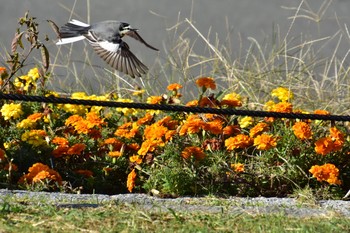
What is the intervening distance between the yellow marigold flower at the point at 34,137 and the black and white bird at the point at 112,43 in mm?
1096

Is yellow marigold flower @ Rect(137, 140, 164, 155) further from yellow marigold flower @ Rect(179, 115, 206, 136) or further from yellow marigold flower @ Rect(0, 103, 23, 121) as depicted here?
yellow marigold flower @ Rect(0, 103, 23, 121)

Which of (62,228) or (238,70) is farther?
(238,70)

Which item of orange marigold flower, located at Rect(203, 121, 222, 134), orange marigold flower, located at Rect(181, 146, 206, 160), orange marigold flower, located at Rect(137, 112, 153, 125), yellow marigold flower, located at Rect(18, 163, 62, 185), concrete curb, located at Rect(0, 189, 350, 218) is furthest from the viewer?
orange marigold flower, located at Rect(137, 112, 153, 125)

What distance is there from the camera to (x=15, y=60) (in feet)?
18.2

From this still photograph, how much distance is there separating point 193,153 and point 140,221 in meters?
1.54

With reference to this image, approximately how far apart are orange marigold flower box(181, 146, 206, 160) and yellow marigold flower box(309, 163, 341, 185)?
68 centimetres

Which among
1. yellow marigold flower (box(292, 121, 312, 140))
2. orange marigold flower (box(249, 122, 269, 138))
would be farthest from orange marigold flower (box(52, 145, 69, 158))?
yellow marigold flower (box(292, 121, 312, 140))

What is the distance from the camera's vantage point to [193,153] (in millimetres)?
4867

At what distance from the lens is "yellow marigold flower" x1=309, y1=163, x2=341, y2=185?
473 centimetres

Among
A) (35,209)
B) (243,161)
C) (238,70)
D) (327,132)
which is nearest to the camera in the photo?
(35,209)

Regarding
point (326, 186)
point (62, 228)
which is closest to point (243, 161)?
point (326, 186)

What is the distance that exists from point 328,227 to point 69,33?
3.90 m

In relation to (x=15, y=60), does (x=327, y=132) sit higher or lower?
lower

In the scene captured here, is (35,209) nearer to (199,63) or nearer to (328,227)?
(328,227)
